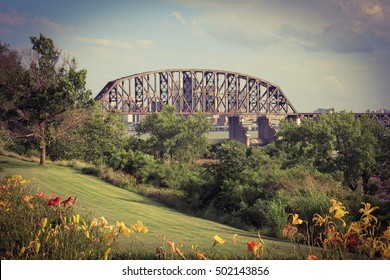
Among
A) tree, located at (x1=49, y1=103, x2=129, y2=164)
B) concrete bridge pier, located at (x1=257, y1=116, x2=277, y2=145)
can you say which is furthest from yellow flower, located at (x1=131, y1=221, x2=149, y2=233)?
concrete bridge pier, located at (x1=257, y1=116, x2=277, y2=145)

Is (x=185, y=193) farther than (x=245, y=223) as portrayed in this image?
Yes

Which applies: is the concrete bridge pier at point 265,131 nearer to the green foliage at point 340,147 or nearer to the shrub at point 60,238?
the green foliage at point 340,147

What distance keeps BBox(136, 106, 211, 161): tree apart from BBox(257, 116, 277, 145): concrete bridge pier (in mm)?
19582

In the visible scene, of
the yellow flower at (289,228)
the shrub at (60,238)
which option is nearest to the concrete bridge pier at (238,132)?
the shrub at (60,238)

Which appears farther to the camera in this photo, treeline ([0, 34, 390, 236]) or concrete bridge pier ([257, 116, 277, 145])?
concrete bridge pier ([257, 116, 277, 145])

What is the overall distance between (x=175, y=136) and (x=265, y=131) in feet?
85.5

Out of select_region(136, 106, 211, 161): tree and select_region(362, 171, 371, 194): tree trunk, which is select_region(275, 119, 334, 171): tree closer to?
select_region(362, 171, 371, 194): tree trunk

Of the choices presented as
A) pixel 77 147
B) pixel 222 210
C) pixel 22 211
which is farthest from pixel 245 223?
pixel 77 147

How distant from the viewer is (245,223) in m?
9.79

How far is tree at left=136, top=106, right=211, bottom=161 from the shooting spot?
37469mm

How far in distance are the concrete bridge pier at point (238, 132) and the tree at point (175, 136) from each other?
20119 millimetres

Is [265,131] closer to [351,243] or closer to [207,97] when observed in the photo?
[207,97]
